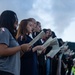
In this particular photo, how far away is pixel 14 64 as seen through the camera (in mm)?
3287

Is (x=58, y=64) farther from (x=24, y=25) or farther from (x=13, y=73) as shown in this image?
(x=13, y=73)

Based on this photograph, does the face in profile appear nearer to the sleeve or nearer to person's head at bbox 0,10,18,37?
person's head at bbox 0,10,18,37

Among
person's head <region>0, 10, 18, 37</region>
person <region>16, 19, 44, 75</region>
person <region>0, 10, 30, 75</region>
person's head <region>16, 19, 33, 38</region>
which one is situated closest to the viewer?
person <region>0, 10, 30, 75</region>

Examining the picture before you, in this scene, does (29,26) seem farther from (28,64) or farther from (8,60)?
(8,60)

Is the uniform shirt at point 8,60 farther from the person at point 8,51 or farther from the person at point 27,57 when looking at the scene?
the person at point 27,57

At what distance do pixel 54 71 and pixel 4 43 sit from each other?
2.90 metres

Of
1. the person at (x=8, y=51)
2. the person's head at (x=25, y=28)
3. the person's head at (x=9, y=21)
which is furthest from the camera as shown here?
the person's head at (x=25, y=28)

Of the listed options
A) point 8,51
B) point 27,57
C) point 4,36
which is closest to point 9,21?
point 4,36

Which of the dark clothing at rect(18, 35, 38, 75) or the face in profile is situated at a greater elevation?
the face in profile

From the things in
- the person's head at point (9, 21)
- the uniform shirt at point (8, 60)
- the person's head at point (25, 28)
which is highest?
the person's head at point (25, 28)

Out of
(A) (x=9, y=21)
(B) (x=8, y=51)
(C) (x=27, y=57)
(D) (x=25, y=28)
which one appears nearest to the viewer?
(B) (x=8, y=51)

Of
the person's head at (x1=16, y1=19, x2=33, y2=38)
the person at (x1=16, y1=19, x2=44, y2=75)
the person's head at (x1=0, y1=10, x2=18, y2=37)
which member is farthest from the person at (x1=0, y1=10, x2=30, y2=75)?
the person's head at (x1=16, y1=19, x2=33, y2=38)

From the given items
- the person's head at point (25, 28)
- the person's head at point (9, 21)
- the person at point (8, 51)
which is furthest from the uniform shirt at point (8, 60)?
the person's head at point (25, 28)

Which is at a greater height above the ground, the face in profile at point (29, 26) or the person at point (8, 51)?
the face in profile at point (29, 26)
